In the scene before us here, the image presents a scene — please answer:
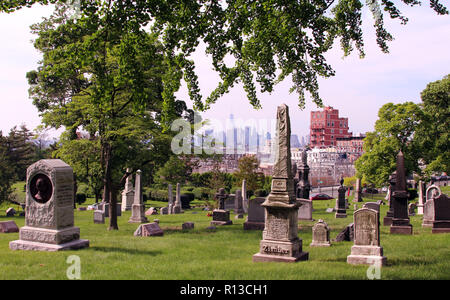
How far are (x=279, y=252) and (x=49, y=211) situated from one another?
5787 mm

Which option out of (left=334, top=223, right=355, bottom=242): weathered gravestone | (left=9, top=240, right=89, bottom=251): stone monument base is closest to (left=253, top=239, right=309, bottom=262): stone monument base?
(left=334, top=223, right=355, bottom=242): weathered gravestone

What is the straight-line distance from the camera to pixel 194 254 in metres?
9.88

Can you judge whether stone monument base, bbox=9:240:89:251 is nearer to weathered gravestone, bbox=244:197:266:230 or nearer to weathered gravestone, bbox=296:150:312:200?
weathered gravestone, bbox=244:197:266:230

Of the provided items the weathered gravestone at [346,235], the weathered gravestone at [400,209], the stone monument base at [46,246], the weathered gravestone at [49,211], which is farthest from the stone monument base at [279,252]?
the weathered gravestone at [400,209]

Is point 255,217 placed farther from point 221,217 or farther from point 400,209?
point 400,209

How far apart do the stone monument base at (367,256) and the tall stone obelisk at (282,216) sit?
112 centimetres

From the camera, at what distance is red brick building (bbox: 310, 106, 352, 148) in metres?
152

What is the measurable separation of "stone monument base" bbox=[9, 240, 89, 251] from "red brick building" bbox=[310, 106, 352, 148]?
14749cm

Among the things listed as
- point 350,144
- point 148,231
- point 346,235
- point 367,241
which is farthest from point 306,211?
point 350,144

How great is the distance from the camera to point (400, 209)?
1480cm

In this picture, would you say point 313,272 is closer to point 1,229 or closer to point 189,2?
point 189,2

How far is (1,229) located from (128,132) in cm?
643

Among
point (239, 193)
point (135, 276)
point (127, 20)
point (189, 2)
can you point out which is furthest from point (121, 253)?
point (239, 193)
